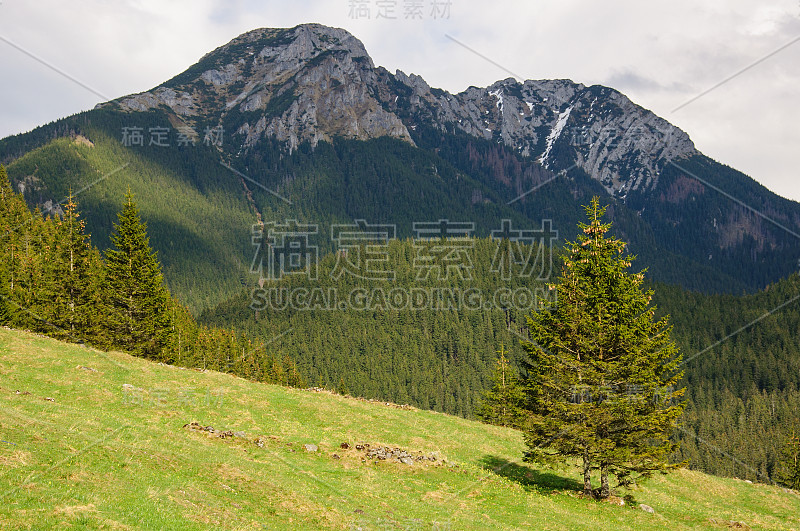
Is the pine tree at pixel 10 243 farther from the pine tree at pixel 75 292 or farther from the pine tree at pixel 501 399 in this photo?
the pine tree at pixel 501 399

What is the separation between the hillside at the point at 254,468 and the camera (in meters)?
18.4

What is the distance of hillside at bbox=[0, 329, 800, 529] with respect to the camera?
18.4m

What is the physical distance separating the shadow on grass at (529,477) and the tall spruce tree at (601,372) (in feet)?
8.08

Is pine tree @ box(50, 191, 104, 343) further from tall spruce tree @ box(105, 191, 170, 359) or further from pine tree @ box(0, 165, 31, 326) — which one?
pine tree @ box(0, 165, 31, 326)

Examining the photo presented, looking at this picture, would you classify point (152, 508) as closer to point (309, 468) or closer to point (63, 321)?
point (309, 468)

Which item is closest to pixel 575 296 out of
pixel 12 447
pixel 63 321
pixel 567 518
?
pixel 567 518

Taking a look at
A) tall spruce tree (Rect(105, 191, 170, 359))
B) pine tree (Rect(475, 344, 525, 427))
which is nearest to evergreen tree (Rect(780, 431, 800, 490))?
pine tree (Rect(475, 344, 525, 427))

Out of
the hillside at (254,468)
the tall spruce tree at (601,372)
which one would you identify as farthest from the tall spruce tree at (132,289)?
the tall spruce tree at (601,372)

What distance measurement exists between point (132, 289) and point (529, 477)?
146 feet

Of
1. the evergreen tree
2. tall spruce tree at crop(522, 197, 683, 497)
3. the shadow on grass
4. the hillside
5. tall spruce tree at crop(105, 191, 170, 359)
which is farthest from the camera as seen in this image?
the evergreen tree

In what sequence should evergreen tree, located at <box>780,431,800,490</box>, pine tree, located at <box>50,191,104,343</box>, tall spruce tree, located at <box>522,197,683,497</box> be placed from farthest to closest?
1. evergreen tree, located at <box>780,431,800,490</box>
2. pine tree, located at <box>50,191,104,343</box>
3. tall spruce tree, located at <box>522,197,683,497</box>

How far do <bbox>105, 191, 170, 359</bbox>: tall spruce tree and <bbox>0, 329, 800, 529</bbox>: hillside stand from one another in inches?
485

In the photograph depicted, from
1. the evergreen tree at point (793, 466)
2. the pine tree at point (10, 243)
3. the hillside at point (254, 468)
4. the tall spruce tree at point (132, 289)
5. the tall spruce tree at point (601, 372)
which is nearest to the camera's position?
the hillside at point (254, 468)

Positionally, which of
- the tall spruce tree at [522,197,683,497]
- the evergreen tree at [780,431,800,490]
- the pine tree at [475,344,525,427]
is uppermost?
the tall spruce tree at [522,197,683,497]
